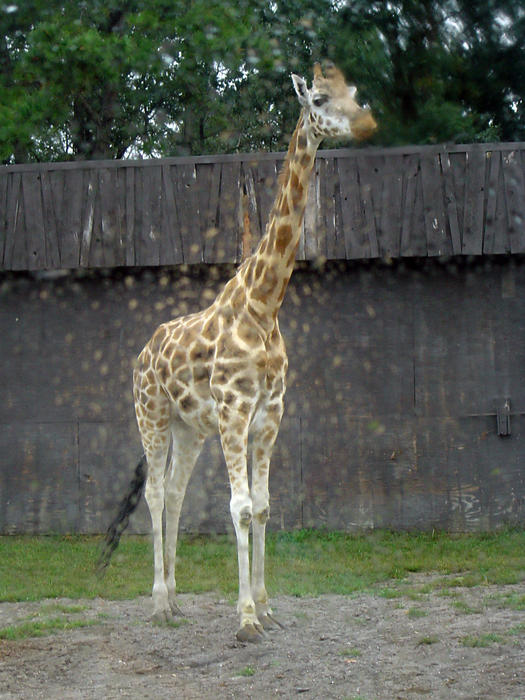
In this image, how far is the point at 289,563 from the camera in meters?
7.49

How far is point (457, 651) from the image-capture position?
4660mm

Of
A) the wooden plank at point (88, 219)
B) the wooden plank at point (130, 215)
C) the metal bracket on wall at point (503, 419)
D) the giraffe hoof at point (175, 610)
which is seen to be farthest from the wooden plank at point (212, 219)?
the giraffe hoof at point (175, 610)

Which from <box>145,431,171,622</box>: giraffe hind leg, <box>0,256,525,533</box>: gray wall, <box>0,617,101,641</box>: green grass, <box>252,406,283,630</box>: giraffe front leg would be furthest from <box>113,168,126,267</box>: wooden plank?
<box>0,617,101,641</box>: green grass

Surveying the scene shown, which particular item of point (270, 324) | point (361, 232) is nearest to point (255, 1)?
point (270, 324)

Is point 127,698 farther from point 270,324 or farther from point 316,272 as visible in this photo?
point 316,272

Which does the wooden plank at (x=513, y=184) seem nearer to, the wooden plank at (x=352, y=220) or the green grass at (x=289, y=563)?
the wooden plank at (x=352, y=220)

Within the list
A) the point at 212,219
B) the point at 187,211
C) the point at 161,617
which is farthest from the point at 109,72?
the point at 161,617

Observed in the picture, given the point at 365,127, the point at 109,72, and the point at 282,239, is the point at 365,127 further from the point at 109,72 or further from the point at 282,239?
the point at 109,72

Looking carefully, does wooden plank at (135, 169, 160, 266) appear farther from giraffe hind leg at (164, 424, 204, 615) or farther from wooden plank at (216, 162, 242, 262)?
giraffe hind leg at (164, 424, 204, 615)

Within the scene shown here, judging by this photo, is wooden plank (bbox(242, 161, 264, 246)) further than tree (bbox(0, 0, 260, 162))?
Yes

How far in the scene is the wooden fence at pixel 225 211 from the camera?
8.16 metres

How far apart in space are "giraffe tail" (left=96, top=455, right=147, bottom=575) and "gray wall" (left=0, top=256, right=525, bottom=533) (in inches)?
72.5

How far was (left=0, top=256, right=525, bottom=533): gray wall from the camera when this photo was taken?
332 inches

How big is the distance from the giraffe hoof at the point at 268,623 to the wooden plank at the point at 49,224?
180 inches
